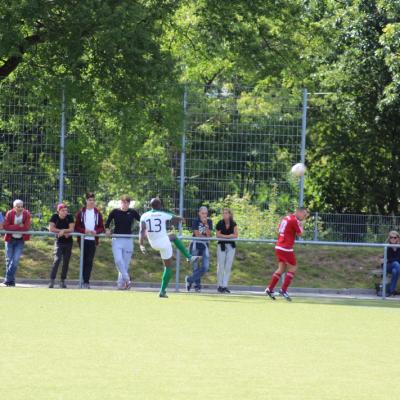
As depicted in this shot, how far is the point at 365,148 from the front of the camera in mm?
43469

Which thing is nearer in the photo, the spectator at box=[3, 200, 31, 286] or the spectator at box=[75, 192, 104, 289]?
the spectator at box=[3, 200, 31, 286]

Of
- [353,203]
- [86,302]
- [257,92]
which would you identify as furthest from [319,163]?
[86,302]

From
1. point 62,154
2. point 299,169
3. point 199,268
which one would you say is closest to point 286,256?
point 199,268

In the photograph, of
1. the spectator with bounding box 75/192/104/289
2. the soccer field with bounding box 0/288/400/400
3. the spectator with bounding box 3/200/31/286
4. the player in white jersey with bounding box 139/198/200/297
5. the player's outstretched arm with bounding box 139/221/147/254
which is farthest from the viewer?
the spectator with bounding box 75/192/104/289

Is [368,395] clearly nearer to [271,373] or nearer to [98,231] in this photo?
[271,373]

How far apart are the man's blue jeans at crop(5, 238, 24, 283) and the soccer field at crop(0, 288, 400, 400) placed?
14.8 ft

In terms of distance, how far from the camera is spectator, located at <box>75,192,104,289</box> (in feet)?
82.9

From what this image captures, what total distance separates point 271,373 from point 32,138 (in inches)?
787

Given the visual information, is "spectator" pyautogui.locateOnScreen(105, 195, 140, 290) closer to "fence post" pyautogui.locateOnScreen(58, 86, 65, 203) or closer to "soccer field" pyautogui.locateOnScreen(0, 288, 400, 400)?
"fence post" pyautogui.locateOnScreen(58, 86, 65, 203)

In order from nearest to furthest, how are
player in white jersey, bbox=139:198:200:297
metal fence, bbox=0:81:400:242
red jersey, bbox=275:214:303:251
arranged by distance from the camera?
player in white jersey, bbox=139:198:200:297 → red jersey, bbox=275:214:303:251 → metal fence, bbox=0:81:400:242

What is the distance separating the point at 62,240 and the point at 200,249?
9.73 ft

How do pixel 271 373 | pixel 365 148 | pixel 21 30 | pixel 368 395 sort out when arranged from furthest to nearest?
pixel 365 148
pixel 21 30
pixel 271 373
pixel 368 395

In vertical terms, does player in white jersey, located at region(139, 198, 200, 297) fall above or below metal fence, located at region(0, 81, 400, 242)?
below

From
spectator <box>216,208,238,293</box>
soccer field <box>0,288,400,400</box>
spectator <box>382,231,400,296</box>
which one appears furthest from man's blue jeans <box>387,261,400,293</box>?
soccer field <box>0,288,400,400</box>
